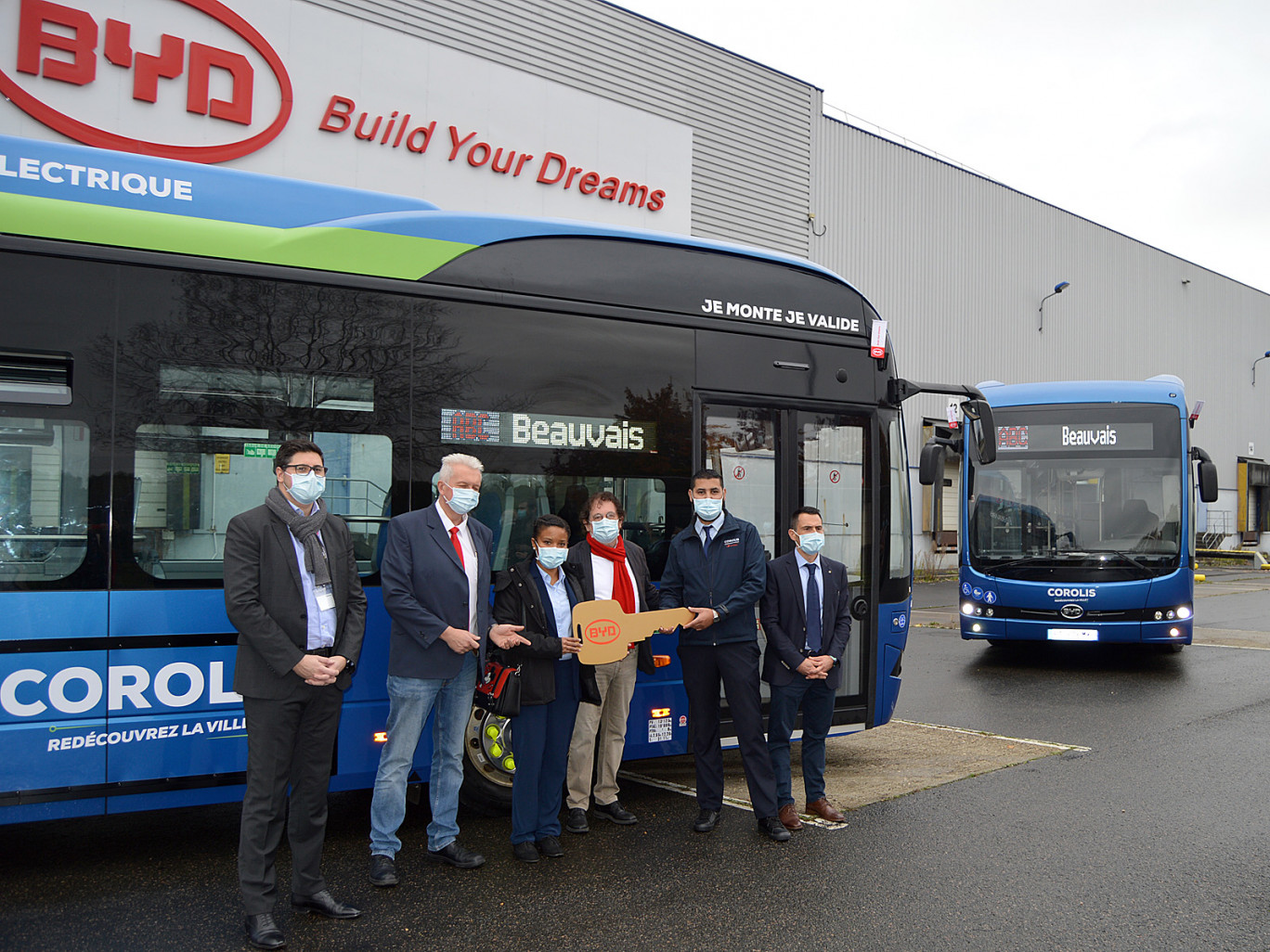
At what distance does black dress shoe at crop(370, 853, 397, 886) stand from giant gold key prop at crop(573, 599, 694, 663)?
3.99 ft

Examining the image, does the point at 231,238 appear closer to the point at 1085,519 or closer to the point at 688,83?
the point at 1085,519

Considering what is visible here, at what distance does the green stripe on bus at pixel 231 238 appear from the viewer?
4309mm

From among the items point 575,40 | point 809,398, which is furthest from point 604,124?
point 809,398

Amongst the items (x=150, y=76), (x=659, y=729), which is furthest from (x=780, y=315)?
(x=150, y=76)

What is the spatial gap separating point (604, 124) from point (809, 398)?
13555 millimetres

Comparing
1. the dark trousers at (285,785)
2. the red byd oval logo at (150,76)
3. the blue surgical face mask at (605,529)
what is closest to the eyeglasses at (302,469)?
the dark trousers at (285,785)

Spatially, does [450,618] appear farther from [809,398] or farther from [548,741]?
[809,398]

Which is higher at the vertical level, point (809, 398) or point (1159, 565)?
point (809, 398)

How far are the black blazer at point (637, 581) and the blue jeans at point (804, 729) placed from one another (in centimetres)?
69

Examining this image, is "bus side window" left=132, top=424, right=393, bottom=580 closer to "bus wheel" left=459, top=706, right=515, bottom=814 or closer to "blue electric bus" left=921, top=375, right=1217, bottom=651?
"bus wheel" left=459, top=706, right=515, bottom=814

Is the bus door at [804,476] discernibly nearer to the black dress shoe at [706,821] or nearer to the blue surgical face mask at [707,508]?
the blue surgical face mask at [707,508]

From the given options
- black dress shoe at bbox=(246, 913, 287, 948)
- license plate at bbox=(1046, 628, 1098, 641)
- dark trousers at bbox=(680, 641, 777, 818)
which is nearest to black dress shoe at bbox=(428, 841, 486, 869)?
black dress shoe at bbox=(246, 913, 287, 948)

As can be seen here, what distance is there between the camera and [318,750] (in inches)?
159

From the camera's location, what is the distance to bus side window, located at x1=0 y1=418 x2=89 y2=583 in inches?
165
